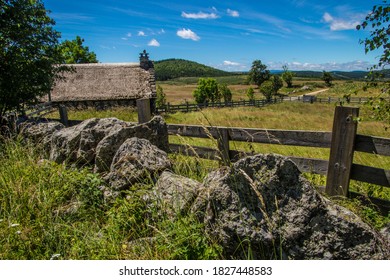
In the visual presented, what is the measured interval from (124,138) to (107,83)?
27935 mm

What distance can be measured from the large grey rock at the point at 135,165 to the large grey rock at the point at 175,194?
39cm

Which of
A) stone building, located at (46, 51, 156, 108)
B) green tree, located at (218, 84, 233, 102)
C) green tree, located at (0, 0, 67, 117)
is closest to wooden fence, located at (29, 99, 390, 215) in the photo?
green tree, located at (0, 0, 67, 117)

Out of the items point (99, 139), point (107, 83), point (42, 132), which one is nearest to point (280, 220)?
point (99, 139)

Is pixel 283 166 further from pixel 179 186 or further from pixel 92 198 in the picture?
pixel 92 198

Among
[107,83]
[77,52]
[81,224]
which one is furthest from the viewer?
[77,52]

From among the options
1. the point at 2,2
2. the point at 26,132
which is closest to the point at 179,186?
the point at 26,132

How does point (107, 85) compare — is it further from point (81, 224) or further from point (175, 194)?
point (175, 194)

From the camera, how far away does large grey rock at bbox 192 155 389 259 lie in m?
2.10

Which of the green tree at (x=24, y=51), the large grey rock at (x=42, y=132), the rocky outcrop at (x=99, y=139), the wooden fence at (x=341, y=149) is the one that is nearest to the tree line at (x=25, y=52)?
the green tree at (x=24, y=51)

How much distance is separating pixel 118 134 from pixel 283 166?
2919 mm

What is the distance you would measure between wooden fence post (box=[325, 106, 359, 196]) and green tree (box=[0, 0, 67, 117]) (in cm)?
786

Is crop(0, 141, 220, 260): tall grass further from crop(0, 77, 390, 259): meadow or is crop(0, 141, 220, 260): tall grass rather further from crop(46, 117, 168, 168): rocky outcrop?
crop(46, 117, 168, 168): rocky outcrop

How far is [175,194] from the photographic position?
111 inches

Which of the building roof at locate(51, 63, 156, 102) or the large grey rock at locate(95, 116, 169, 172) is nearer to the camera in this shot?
the large grey rock at locate(95, 116, 169, 172)
